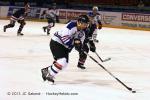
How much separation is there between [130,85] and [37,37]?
23.6 feet

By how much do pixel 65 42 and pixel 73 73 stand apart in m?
1.27

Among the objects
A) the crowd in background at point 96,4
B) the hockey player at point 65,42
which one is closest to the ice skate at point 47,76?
the hockey player at point 65,42

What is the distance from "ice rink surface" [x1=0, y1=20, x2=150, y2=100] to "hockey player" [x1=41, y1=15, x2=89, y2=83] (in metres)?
0.25

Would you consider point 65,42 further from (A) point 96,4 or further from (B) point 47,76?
(A) point 96,4

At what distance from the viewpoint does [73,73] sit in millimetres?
7383

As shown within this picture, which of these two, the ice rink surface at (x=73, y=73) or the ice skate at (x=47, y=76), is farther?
the ice skate at (x=47, y=76)

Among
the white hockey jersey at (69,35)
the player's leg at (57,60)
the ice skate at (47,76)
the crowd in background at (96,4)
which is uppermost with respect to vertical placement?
the white hockey jersey at (69,35)

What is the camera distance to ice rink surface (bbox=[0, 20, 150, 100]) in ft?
18.6

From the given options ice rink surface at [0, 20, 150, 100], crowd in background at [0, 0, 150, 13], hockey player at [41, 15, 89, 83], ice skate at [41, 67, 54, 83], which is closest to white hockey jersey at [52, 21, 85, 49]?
hockey player at [41, 15, 89, 83]

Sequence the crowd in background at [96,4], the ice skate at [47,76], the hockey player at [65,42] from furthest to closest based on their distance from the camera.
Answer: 1. the crowd in background at [96,4]
2. the ice skate at [47,76]
3. the hockey player at [65,42]

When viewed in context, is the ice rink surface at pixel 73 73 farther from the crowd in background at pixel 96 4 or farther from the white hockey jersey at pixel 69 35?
the crowd in background at pixel 96 4

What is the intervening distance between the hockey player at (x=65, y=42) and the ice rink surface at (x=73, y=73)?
0.25 metres

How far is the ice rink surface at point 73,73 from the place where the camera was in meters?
5.68

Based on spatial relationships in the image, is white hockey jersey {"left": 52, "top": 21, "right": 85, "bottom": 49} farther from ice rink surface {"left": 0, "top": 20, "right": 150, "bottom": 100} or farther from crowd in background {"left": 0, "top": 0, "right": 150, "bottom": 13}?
crowd in background {"left": 0, "top": 0, "right": 150, "bottom": 13}
